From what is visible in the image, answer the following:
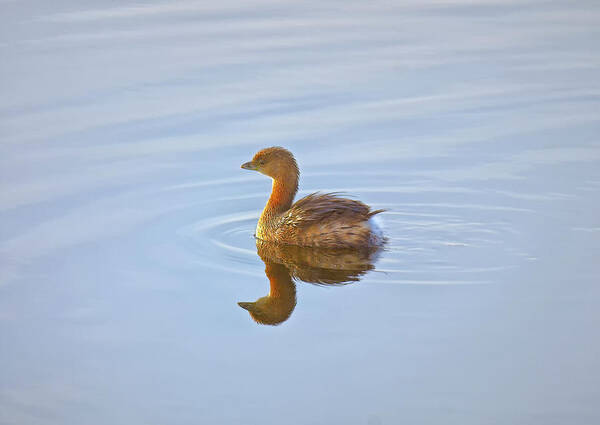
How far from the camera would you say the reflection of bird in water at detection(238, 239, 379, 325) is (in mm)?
7273

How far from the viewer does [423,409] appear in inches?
224

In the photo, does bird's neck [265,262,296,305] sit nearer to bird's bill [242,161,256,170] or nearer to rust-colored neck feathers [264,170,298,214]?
rust-colored neck feathers [264,170,298,214]

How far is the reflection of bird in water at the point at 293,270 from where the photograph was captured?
7.27 meters

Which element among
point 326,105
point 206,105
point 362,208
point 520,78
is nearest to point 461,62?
point 520,78

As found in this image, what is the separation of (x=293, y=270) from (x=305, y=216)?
696mm

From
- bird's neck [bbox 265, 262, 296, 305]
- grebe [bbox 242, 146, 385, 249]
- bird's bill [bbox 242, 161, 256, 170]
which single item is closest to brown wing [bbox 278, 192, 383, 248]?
grebe [bbox 242, 146, 385, 249]

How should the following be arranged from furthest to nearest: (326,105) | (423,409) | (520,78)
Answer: (520,78)
(326,105)
(423,409)

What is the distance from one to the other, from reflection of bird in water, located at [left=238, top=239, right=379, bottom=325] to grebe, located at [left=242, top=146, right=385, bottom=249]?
0.27ft

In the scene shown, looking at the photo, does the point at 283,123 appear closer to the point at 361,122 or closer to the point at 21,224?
the point at 361,122

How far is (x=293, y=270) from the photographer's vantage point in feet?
26.8

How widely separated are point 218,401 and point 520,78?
7.76 metres

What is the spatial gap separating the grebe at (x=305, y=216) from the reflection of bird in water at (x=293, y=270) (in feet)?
0.27

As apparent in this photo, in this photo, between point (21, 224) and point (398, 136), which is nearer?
point (21, 224)

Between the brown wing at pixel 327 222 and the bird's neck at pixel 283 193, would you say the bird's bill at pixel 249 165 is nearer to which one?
the bird's neck at pixel 283 193
